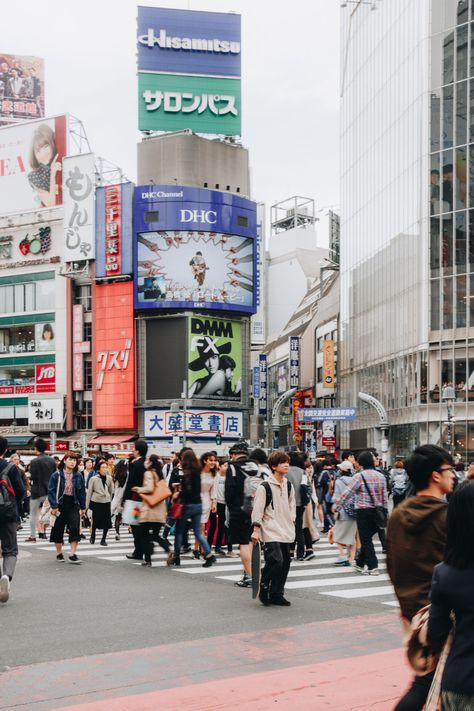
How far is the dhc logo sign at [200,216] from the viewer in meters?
62.9

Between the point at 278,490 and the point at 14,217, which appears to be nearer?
the point at 278,490

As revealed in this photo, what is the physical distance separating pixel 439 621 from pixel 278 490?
732 centimetres

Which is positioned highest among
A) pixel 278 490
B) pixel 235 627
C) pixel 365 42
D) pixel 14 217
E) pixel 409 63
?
pixel 365 42

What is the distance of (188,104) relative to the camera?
229ft

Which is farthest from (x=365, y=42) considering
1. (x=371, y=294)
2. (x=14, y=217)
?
(x=14, y=217)

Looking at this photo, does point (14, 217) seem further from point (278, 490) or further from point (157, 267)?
point (278, 490)

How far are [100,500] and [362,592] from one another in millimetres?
8112

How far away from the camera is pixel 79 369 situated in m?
65.7

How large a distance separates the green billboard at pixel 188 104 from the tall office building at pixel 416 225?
475 inches

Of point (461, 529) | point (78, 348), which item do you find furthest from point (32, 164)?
point (461, 529)

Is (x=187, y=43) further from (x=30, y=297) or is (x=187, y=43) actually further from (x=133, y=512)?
(x=133, y=512)

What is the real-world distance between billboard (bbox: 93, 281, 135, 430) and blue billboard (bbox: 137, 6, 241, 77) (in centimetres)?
1843

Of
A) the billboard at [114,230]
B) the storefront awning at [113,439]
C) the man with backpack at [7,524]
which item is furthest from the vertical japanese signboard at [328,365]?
the man with backpack at [7,524]

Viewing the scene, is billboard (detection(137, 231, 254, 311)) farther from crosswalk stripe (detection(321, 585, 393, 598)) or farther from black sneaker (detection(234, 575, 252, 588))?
crosswalk stripe (detection(321, 585, 393, 598))
